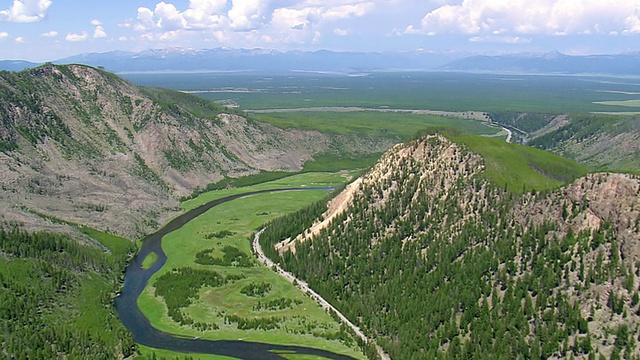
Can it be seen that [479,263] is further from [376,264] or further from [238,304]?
[238,304]

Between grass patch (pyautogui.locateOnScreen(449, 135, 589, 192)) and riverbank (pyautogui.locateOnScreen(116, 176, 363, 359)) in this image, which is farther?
grass patch (pyautogui.locateOnScreen(449, 135, 589, 192))

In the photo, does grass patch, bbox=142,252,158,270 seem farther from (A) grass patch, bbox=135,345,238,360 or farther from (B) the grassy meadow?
(A) grass patch, bbox=135,345,238,360

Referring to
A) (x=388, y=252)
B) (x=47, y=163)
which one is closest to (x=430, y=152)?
(x=388, y=252)

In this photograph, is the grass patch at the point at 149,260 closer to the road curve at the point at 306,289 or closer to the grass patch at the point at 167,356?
the road curve at the point at 306,289

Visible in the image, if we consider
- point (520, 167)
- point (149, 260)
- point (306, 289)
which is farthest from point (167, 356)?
point (520, 167)

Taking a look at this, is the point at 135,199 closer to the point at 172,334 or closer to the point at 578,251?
the point at 172,334

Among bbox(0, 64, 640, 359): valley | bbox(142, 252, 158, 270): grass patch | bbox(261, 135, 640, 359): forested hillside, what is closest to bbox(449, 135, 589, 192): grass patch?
bbox(0, 64, 640, 359): valley
